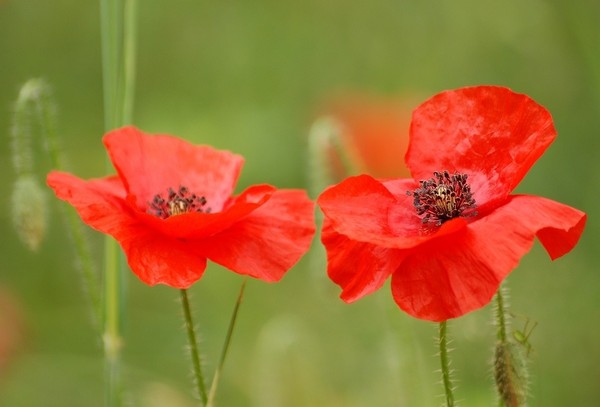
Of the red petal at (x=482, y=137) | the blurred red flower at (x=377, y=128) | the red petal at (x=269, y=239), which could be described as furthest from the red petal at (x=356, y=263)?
the blurred red flower at (x=377, y=128)

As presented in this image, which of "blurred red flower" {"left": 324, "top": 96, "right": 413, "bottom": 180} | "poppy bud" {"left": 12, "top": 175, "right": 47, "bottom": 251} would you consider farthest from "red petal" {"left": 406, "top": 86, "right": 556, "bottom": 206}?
"blurred red flower" {"left": 324, "top": 96, "right": 413, "bottom": 180}

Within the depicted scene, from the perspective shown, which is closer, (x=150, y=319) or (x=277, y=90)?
(x=150, y=319)

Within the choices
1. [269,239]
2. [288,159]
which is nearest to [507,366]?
[269,239]

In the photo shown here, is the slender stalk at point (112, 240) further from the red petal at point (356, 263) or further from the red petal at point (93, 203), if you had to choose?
the red petal at point (356, 263)

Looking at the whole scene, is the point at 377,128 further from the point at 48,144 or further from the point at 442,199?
the point at 442,199

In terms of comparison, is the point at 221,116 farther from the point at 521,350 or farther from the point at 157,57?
the point at 521,350

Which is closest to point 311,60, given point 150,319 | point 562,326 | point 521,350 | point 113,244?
point 150,319
